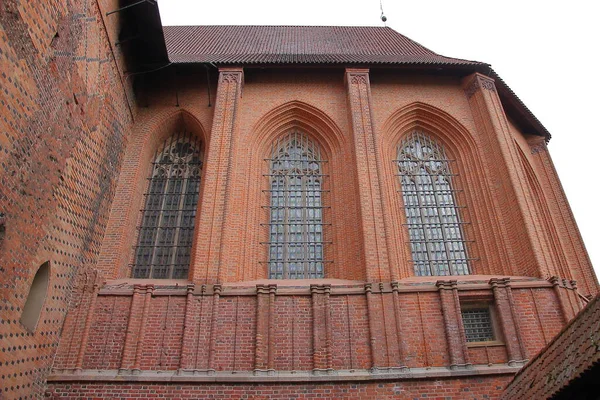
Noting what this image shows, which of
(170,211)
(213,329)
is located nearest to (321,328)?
(213,329)

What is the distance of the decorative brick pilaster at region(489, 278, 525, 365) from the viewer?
307 inches

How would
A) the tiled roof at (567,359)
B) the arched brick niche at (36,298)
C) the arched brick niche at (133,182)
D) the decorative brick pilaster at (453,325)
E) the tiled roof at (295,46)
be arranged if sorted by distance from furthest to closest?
the tiled roof at (295,46) < the arched brick niche at (133,182) < the decorative brick pilaster at (453,325) < the arched brick niche at (36,298) < the tiled roof at (567,359)

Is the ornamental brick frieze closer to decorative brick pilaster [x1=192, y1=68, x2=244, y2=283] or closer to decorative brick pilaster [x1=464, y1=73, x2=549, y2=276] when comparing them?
decorative brick pilaster [x1=192, y1=68, x2=244, y2=283]

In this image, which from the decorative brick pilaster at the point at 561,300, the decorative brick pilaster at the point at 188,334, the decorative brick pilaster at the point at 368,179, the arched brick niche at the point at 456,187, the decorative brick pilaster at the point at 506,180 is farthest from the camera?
the arched brick niche at the point at 456,187

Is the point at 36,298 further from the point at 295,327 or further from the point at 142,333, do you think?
the point at 295,327

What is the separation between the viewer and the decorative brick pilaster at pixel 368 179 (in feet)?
29.0

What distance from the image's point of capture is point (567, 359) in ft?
16.0

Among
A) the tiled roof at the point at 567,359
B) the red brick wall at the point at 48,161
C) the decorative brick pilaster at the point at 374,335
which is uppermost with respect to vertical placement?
the red brick wall at the point at 48,161

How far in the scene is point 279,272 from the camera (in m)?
9.65

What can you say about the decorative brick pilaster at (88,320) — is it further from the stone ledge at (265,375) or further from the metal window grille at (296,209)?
the metal window grille at (296,209)

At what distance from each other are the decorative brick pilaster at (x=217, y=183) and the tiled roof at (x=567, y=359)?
5414 mm

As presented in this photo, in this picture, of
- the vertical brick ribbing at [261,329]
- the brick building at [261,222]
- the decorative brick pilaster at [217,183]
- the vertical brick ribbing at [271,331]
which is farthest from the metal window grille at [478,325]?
the decorative brick pilaster at [217,183]

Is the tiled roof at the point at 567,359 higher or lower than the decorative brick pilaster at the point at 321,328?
lower

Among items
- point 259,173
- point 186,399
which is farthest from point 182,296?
point 259,173
